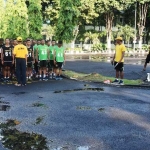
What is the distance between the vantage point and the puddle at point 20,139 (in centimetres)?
576

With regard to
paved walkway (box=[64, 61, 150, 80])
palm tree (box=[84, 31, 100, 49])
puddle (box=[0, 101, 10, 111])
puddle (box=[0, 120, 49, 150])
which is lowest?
puddle (box=[0, 120, 49, 150])

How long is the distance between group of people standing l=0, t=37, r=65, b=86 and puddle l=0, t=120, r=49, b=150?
699 centimetres

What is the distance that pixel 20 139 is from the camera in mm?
6195

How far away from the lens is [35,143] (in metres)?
→ 5.97

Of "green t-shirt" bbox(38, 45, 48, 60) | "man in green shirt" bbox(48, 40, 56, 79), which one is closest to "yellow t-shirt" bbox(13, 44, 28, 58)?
"green t-shirt" bbox(38, 45, 48, 60)

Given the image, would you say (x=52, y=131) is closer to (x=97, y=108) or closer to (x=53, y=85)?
(x=97, y=108)

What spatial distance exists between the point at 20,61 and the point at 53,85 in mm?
1538

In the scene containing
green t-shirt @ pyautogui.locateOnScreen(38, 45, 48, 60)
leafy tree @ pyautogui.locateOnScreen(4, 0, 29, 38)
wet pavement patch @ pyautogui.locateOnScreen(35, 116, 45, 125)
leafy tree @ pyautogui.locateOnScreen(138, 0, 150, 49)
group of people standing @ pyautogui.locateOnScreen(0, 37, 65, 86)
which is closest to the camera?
wet pavement patch @ pyautogui.locateOnScreen(35, 116, 45, 125)

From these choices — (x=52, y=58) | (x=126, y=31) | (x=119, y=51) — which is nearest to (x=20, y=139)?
(x=119, y=51)

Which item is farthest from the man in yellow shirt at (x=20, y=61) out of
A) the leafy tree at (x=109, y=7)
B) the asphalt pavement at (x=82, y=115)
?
the leafy tree at (x=109, y=7)

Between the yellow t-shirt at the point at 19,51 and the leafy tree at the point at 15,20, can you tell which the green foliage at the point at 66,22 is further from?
the yellow t-shirt at the point at 19,51

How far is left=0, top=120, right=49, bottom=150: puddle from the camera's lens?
5.76 meters

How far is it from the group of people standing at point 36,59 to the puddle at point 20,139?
6.99 m

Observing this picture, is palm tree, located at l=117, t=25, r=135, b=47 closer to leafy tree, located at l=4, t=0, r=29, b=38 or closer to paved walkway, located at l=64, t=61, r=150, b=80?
leafy tree, located at l=4, t=0, r=29, b=38
